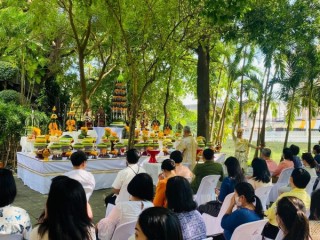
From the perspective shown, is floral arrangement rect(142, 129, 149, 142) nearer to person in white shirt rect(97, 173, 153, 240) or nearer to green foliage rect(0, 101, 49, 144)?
green foliage rect(0, 101, 49, 144)

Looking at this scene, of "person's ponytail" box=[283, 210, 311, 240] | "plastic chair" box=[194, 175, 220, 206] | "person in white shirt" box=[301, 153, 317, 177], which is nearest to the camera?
"person's ponytail" box=[283, 210, 311, 240]

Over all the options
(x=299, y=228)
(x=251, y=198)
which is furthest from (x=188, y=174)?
(x=299, y=228)

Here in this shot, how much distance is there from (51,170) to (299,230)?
7.09 meters

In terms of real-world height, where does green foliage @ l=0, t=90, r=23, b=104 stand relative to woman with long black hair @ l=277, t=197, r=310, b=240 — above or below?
above

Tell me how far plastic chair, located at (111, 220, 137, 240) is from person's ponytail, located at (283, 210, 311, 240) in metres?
1.22

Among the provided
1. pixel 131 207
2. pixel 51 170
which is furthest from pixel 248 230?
pixel 51 170

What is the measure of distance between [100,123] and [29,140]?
3353mm

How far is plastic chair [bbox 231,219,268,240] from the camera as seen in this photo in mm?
3183

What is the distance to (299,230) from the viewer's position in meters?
2.64

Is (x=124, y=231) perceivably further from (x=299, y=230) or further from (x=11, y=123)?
(x=11, y=123)

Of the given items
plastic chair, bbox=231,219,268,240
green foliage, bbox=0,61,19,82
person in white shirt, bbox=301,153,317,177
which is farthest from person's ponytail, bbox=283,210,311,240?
green foliage, bbox=0,61,19,82

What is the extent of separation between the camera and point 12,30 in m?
13.9

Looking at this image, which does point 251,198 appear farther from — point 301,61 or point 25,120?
point 301,61

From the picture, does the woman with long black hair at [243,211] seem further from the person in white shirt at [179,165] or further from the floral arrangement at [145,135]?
the floral arrangement at [145,135]
